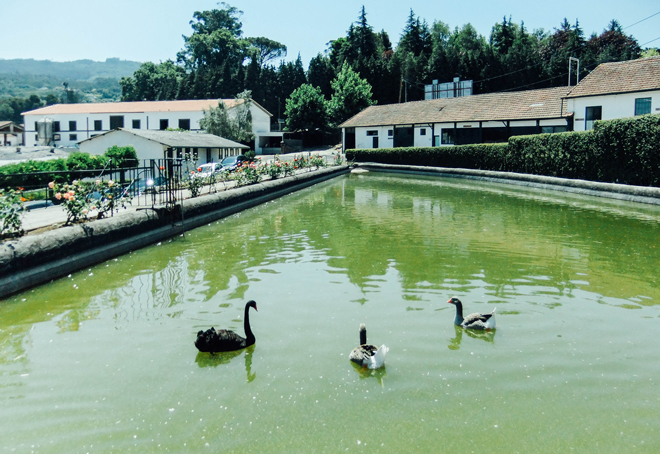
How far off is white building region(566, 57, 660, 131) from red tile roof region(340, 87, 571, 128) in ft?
5.45

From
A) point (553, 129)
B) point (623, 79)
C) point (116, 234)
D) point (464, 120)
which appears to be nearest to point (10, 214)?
point (116, 234)

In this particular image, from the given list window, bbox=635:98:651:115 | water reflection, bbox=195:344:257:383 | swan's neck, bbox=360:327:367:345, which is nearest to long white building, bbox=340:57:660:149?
window, bbox=635:98:651:115

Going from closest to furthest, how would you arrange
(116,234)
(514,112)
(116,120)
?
1. (116,234)
2. (514,112)
3. (116,120)

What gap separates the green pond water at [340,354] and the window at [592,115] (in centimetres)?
2619

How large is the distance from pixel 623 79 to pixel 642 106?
7.68 feet

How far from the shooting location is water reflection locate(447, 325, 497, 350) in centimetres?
642

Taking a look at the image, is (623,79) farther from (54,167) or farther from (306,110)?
(306,110)

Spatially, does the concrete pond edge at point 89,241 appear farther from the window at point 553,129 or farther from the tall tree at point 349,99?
the tall tree at point 349,99

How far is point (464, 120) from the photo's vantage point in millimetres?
44250

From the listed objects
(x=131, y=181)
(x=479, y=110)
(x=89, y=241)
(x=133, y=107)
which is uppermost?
(x=133, y=107)

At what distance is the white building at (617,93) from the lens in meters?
31.6

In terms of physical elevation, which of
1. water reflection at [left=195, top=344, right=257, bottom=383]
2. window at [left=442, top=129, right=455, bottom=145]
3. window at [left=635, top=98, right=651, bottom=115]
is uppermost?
window at [left=635, top=98, right=651, bottom=115]

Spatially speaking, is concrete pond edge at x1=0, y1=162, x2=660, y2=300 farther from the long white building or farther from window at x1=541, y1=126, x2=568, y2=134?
window at x1=541, y1=126, x2=568, y2=134

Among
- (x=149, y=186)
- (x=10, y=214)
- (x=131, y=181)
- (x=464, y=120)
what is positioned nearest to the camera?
(x=10, y=214)
